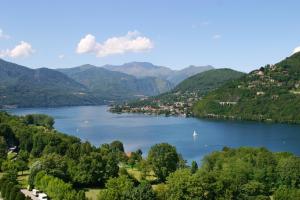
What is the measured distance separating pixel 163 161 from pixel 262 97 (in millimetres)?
117449

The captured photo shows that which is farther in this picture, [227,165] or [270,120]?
[270,120]

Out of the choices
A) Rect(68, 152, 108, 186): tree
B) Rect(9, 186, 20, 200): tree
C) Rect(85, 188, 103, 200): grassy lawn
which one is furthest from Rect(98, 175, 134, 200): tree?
Rect(68, 152, 108, 186): tree

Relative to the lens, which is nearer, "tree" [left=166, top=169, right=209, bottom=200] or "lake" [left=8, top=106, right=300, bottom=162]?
"tree" [left=166, top=169, right=209, bottom=200]

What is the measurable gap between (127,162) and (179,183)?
2363 centimetres

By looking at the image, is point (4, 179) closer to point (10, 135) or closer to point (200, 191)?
point (200, 191)

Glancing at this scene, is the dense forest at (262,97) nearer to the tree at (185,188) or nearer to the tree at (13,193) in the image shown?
the tree at (185,188)

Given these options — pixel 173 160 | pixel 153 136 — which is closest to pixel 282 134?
pixel 153 136

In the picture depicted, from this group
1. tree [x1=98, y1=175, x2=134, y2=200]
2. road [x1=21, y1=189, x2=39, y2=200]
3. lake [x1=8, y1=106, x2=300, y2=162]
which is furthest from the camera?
lake [x1=8, y1=106, x2=300, y2=162]

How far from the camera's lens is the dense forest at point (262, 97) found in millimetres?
140750

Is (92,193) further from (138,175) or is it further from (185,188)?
(185,188)

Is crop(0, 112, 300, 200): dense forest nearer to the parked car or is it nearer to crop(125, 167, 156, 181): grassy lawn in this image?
crop(125, 167, 156, 181): grassy lawn

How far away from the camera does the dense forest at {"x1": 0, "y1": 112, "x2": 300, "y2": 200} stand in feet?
108

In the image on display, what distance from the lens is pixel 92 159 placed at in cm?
4212

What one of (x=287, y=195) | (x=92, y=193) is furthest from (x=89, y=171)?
(x=287, y=195)
